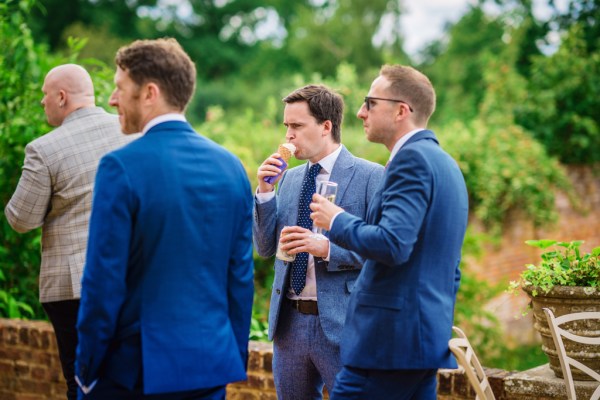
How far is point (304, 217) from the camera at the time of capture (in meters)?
3.40

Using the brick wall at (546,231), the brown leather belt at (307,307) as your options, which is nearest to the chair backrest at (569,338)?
the brown leather belt at (307,307)

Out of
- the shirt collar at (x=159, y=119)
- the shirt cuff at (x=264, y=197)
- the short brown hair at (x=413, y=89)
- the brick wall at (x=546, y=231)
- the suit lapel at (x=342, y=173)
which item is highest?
the brick wall at (x=546, y=231)

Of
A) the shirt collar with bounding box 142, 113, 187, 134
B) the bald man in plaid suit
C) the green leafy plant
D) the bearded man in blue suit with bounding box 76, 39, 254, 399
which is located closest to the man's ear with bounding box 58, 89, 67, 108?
the bald man in plaid suit

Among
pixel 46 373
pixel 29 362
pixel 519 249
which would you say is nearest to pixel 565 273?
pixel 46 373

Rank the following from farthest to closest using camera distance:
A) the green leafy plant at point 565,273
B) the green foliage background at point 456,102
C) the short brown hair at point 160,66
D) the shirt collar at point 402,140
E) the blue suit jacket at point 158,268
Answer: the green foliage background at point 456,102 → the green leafy plant at point 565,273 → the shirt collar at point 402,140 → the short brown hair at point 160,66 → the blue suit jacket at point 158,268

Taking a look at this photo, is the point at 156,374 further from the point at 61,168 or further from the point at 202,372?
the point at 61,168

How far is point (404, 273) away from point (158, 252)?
0.83 meters

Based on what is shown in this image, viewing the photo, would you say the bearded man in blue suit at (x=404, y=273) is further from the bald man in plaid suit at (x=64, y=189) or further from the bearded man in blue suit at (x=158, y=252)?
the bald man in plaid suit at (x=64, y=189)

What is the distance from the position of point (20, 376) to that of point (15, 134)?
65.3 inches

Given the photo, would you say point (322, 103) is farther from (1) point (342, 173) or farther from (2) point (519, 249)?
(2) point (519, 249)

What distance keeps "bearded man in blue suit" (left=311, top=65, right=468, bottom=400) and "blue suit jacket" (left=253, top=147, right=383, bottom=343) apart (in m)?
0.50

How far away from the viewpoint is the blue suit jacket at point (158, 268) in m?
2.28

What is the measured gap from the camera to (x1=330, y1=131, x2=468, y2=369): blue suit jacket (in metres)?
2.51

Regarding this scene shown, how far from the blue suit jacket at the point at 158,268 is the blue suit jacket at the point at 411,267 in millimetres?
470
